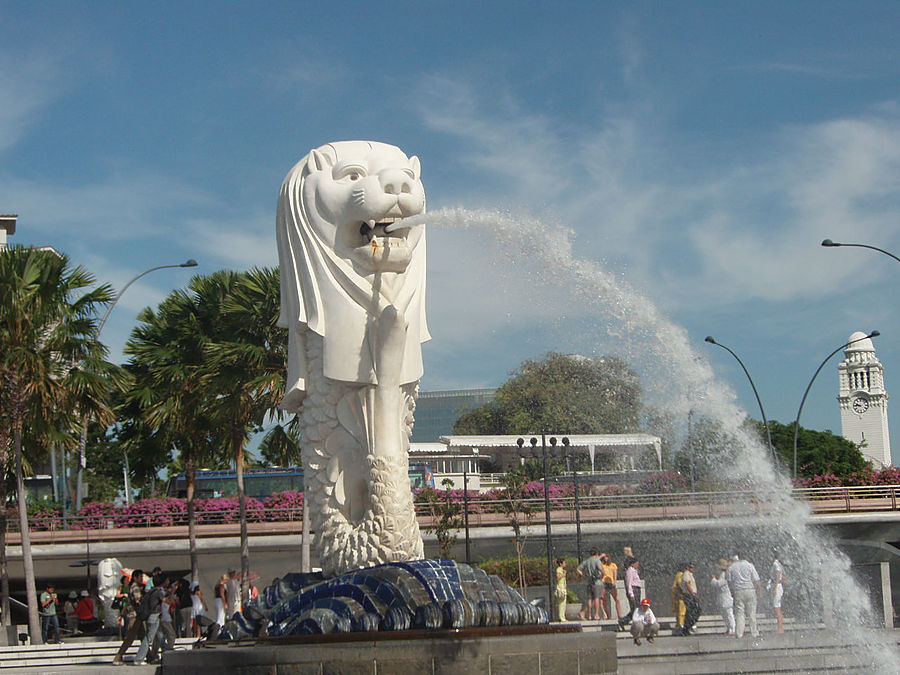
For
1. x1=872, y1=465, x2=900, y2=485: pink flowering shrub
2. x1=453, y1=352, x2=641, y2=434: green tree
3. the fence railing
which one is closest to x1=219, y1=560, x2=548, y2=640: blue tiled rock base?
the fence railing

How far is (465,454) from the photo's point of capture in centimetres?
5272

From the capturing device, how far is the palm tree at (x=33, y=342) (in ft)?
59.8

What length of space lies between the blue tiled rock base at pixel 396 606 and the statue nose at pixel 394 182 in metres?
4.16

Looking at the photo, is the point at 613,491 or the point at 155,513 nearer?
the point at 155,513

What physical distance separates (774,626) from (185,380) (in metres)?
13.7

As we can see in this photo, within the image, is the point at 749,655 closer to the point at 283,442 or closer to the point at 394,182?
the point at 394,182

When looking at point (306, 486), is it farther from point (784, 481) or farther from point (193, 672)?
point (784, 481)

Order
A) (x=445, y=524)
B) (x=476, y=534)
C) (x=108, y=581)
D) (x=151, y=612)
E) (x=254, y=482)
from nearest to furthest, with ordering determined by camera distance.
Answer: (x=151, y=612), (x=108, y=581), (x=445, y=524), (x=476, y=534), (x=254, y=482)

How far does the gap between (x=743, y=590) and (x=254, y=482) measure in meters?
25.7

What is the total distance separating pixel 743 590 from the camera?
14039 mm

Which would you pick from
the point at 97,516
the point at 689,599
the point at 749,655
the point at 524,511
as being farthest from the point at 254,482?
the point at 749,655

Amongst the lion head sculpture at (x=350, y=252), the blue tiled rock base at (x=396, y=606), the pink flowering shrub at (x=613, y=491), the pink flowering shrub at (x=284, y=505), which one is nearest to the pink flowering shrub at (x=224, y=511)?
the pink flowering shrub at (x=284, y=505)

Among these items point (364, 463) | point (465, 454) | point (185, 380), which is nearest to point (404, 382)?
point (364, 463)

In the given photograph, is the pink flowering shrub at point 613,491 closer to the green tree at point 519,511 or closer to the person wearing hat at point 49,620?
the green tree at point 519,511
